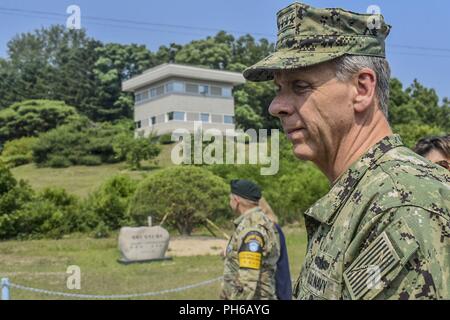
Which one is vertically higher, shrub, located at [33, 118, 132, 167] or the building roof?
the building roof

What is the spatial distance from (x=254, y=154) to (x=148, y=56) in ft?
93.0

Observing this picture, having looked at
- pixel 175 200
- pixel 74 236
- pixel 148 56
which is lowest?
pixel 74 236

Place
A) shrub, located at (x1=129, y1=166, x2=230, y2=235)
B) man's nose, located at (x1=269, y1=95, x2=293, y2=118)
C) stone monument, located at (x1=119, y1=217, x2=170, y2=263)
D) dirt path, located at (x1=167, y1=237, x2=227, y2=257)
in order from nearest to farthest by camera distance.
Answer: man's nose, located at (x1=269, y1=95, x2=293, y2=118), stone monument, located at (x1=119, y1=217, x2=170, y2=263), dirt path, located at (x1=167, y1=237, x2=227, y2=257), shrub, located at (x1=129, y1=166, x2=230, y2=235)

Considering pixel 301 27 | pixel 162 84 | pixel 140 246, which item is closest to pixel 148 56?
pixel 162 84

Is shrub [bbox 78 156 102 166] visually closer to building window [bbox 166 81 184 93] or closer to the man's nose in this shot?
building window [bbox 166 81 184 93]

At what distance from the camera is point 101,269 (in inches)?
425

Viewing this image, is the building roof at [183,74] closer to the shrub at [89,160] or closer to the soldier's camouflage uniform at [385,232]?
the shrub at [89,160]

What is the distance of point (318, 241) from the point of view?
1625mm

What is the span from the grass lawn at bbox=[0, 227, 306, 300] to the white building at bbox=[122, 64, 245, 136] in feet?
76.8

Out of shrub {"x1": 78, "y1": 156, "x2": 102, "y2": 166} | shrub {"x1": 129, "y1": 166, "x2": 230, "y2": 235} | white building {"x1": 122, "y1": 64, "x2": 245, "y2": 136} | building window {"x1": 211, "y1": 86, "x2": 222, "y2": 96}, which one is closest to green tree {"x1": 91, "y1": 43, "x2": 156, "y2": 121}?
white building {"x1": 122, "y1": 64, "x2": 245, "y2": 136}

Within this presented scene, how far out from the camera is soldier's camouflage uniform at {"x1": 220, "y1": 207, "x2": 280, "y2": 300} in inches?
161

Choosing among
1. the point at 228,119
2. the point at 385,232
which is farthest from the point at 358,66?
the point at 228,119

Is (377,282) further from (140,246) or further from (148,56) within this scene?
(148,56)

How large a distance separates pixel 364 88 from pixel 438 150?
2087mm
